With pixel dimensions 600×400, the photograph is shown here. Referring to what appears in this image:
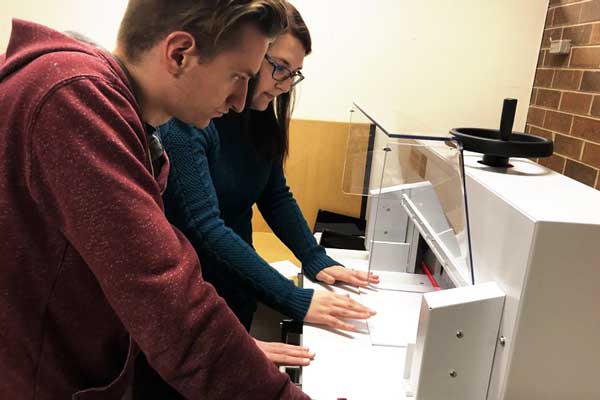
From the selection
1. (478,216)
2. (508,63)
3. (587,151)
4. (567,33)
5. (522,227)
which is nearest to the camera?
(522,227)

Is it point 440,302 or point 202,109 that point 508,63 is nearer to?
point 440,302

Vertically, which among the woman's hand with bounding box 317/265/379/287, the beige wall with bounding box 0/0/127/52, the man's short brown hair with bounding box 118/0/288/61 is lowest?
the woman's hand with bounding box 317/265/379/287

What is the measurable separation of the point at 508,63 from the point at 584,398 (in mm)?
1820

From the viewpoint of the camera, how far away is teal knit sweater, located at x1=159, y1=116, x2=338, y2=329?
982 mm

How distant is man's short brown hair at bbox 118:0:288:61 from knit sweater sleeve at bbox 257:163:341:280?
0.80 m

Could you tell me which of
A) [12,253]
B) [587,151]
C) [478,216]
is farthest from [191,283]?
[587,151]

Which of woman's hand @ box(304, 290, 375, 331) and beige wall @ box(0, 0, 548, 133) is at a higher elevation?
beige wall @ box(0, 0, 548, 133)

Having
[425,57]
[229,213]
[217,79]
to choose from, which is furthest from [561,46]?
[217,79]

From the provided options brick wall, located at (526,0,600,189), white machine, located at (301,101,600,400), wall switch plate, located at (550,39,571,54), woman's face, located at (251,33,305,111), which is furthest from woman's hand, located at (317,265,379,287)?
wall switch plate, located at (550,39,571,54)

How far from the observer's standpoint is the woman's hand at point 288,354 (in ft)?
3.01

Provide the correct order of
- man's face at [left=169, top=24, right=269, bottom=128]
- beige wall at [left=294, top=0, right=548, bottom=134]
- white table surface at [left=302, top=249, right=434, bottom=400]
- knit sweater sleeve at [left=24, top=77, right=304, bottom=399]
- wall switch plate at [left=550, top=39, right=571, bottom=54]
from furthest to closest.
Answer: beige wall at [left=294, top=0, right=548, bottom=134], wall switch plate at [left=550, top=39, right=571, bottom=54], white table surface at [left=302, top=249, right=434, bottom=400], man's face at [left=169, top=24, right=269, bottom=128], knit sweater sleeve at [left=24, top=77, right=304, bottom=399]

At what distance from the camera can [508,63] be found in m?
2.20

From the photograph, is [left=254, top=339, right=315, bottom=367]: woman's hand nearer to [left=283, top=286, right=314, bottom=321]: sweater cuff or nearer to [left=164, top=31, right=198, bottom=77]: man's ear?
[left=283, top=286, right=314, bottom=321]: sweater cuff

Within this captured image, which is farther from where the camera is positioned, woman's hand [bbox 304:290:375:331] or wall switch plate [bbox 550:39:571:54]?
wall switch plate [bbox 550:39:571:54]
